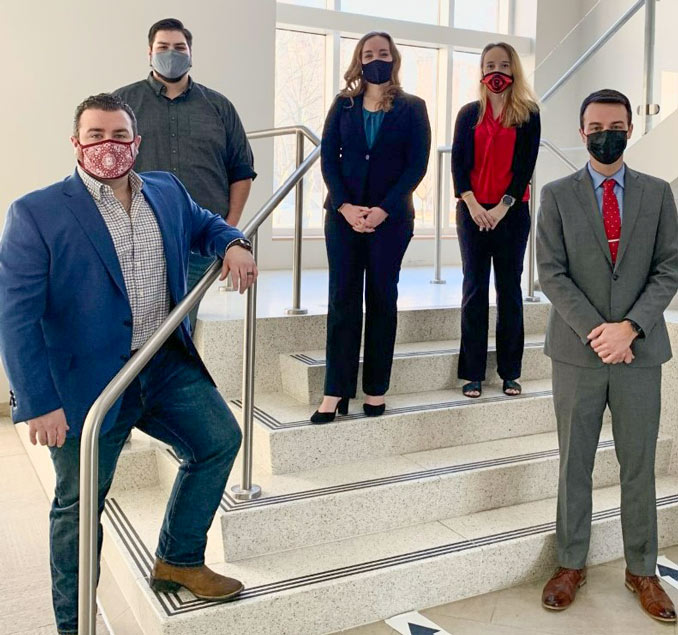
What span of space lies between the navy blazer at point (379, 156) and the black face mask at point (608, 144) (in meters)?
0.74

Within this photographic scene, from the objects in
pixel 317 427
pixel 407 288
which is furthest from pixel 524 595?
pixel 407 288

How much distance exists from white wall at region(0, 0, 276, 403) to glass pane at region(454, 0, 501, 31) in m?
2.70

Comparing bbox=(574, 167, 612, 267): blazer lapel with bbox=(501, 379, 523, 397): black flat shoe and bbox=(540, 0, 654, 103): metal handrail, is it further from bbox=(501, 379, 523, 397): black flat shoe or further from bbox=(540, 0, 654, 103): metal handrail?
bbox=(540, 0, 654, 103): metal handrail

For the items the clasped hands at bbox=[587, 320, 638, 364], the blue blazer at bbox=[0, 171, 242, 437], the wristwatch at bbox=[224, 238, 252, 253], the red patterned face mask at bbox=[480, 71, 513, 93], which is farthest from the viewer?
the red patterned face mask at bbox=[480, 71, 513, 93]

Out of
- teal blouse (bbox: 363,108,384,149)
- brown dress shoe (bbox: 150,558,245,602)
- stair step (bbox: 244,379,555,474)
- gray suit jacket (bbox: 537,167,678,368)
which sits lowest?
brown dress shoe (bbox: 150,558,245,602)

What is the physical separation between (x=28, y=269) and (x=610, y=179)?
183cm

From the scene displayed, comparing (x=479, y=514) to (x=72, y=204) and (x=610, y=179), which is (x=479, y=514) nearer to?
(x=610, y=179)

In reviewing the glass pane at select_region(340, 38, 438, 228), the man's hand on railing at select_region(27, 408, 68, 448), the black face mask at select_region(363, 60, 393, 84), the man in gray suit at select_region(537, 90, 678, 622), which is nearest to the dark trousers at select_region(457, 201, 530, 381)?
the black face mask at select_region(363, 60, 393, 84)

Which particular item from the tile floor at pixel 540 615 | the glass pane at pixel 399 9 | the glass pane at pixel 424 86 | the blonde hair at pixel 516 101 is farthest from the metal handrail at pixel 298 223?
the glass pane at pixel 424 86

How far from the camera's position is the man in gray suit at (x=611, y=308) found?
104 inches

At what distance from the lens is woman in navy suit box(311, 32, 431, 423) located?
3168 millimetres

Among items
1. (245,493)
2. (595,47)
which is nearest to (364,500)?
Result: (245,493)

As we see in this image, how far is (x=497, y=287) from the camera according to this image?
365 cm

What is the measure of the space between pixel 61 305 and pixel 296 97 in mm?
5204
